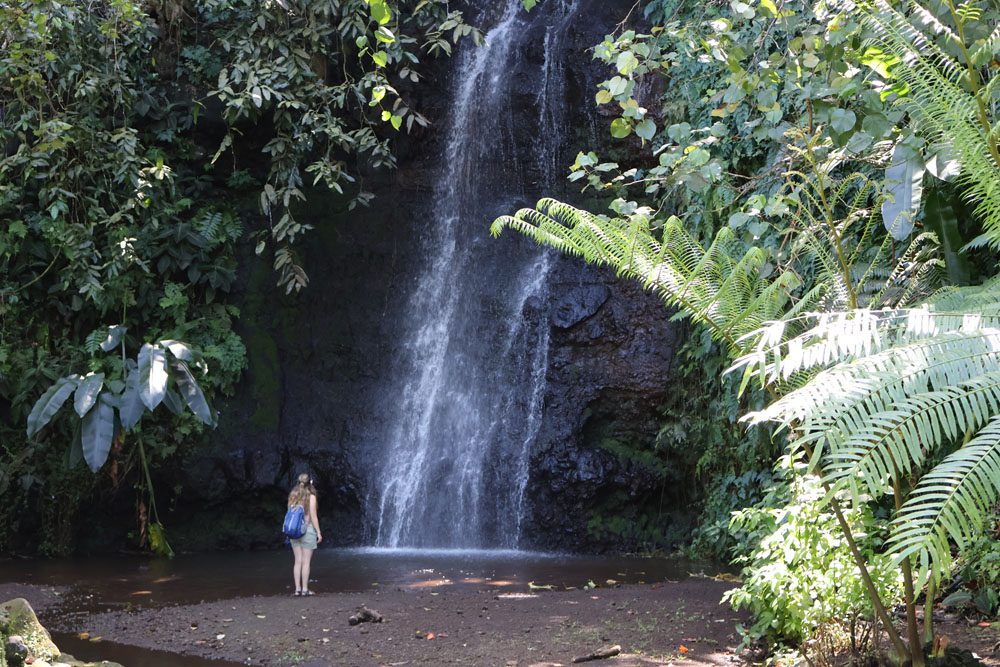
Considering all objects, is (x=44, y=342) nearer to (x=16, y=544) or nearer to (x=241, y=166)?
(x=16, y=544)

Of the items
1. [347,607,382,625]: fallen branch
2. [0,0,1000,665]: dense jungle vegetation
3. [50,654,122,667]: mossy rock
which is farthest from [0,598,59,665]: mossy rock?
[0,0,1000,665]: dense jungle vegetation

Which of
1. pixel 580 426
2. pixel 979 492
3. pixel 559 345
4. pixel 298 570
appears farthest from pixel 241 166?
pixel 979 492

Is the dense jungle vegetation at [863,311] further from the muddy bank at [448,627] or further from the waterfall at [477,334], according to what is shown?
the waterfall at [477,334]

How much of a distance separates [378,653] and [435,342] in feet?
26.1

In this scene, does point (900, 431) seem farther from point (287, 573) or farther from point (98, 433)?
point (98, 433)

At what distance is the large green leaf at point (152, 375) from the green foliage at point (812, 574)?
7356mm

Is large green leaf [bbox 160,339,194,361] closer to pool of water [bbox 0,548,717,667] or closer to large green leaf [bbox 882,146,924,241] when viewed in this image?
pool of water [bbox 0,548,717,667]

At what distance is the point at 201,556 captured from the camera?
12688 mm

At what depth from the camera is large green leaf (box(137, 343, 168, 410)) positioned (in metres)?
10.9

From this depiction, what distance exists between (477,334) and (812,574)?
913 centimetres

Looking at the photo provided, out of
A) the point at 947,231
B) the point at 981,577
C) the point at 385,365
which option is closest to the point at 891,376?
the point at 981,577

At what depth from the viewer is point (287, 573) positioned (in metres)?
10.9

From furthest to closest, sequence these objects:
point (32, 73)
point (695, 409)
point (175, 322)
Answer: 1. point (175, 322)
2. point (695, 409)
3. point (32, 73)

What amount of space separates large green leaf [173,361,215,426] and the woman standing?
2.45 m
